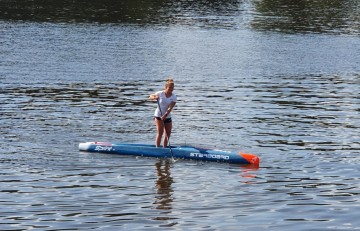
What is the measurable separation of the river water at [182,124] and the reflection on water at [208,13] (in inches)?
→ 158

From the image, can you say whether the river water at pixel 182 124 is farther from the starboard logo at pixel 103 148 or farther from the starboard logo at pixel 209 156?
the starboard logo at pixel 103 148

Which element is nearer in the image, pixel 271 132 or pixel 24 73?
pixel 271 132

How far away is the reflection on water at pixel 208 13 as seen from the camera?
9475 centimetres

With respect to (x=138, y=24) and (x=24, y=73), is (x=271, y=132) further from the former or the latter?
(x=138, y=24)

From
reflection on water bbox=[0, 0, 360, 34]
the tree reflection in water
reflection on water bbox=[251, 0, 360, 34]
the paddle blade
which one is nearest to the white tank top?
the tree reflection in water

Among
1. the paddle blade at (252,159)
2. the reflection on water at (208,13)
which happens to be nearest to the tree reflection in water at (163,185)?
the paddle blade at (252,159)

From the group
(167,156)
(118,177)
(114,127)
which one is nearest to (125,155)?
(167,156)

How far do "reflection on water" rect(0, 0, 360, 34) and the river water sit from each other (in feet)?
13.2

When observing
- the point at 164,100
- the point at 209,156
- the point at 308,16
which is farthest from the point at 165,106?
the point at 308,16

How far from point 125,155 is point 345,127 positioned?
38.9ft

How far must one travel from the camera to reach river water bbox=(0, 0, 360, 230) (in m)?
25.0

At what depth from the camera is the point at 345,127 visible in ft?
130

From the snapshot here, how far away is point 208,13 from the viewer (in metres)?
108

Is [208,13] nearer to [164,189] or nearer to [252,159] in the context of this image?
[252,159]
